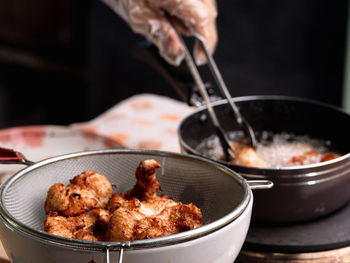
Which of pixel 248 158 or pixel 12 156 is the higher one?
pixel 12 156

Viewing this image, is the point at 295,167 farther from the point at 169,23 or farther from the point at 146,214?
the point at 169,23

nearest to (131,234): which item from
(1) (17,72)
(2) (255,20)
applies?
(2) (255,20)

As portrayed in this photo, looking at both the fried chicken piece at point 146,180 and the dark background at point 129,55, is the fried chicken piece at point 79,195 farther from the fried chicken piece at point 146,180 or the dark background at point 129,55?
the dark background at point 129,55

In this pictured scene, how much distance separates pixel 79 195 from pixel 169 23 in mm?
673

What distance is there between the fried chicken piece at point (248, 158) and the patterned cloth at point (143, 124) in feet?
1.35

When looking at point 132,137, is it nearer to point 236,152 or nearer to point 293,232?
point 236,152

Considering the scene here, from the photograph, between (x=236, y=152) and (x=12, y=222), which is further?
(x=236, y=152)

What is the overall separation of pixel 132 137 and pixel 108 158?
28.4 inches

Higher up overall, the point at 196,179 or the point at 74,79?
the point at 196,179

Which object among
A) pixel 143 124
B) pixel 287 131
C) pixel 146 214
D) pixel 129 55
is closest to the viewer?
pixel 146 214

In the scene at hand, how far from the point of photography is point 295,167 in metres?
0.87

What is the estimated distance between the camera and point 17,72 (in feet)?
16.2

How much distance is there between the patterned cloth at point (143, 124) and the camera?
1.56 metres

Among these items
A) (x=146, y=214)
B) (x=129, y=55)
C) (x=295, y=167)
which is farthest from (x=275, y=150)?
(x=129, y=55)
